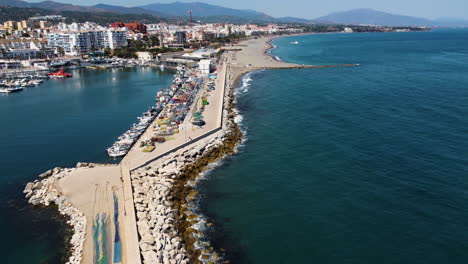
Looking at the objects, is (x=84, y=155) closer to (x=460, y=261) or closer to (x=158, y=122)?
(x=158, y=122)

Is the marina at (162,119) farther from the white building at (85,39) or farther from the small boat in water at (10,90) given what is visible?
the white building at (85,39)

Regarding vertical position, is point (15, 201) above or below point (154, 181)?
below

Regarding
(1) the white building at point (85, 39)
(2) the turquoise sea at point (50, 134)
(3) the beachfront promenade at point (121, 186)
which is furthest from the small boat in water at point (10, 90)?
(1) the white building at point (85, 39)

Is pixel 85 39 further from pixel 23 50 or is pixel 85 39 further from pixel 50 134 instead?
pixel 50 134

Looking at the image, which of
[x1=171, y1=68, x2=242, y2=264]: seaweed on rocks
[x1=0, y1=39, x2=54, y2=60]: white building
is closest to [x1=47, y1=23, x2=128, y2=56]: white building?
[x1=0, y1=39, x2=54, y2=60]: white building

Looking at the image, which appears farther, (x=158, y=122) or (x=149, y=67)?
(x=149, y=67)

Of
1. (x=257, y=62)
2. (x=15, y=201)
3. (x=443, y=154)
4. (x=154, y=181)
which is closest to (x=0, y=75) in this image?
(x=257, y=62)
